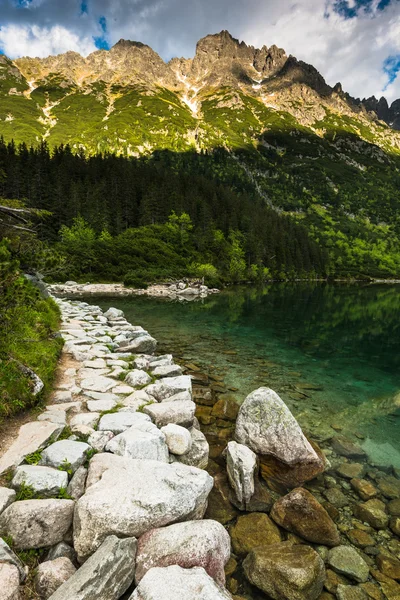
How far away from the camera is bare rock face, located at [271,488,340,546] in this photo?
5.08 m

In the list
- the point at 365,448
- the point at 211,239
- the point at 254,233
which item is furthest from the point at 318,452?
the point at 254,233

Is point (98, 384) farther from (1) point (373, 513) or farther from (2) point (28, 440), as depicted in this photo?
(1) point (373, 513)

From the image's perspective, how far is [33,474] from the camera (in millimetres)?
4293

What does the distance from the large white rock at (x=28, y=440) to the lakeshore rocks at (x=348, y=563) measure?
5.14 m

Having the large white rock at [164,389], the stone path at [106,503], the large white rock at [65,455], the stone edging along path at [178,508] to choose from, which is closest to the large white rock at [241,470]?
the stone edging along path at [178,508]

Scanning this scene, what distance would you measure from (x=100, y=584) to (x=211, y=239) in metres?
76.3

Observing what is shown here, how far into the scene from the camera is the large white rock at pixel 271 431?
22.1ft

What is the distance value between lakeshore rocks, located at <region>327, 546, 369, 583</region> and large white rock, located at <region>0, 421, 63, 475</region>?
16.9ft

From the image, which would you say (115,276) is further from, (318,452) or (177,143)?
(177,143)

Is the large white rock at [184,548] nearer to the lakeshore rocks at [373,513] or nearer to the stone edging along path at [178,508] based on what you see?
the stone edging along path at [178,508]

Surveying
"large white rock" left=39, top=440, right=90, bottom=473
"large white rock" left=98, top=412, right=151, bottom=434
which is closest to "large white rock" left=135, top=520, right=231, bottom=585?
"large white rock" left=39, top=440, right=90, bottom=473

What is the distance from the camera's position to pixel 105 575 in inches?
125

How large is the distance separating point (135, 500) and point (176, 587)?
45.9 inches

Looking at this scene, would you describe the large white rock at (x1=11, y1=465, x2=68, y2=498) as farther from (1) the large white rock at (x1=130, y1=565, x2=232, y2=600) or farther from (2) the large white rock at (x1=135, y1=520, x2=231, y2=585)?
(1) the large white rock at (x1=130, y1=565, x2=232, y2=600)
